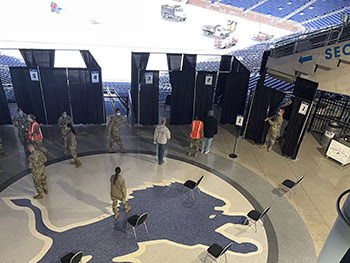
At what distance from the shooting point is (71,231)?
575cm

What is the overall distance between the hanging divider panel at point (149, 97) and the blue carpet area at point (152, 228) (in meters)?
4.17

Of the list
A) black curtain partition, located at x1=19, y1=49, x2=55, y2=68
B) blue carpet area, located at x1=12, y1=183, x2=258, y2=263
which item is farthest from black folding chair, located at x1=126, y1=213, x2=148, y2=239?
black curtain partition, located at x1=19, y1=49, x2=55, y2=68

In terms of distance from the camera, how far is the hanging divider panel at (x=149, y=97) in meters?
9.80

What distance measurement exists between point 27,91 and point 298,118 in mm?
9987

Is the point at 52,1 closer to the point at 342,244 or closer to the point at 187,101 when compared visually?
the point at 187,101

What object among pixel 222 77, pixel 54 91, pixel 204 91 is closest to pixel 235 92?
pixel 204 91

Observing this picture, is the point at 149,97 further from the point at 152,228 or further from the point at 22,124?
the point at 152,228

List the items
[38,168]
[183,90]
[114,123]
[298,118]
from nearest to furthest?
[38,168] → [114,123] → [298,118] → [183,90]

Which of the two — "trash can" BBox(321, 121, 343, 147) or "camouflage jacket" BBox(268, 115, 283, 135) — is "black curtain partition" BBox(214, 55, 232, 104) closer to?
"camouflage jacket" BBox(268, 115, 283, 135)

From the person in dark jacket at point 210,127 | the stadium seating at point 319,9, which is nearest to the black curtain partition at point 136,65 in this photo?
the person in dark jacket at point 210,127

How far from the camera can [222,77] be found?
12.9 meters

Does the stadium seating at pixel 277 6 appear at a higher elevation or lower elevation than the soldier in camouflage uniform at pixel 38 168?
→ higher

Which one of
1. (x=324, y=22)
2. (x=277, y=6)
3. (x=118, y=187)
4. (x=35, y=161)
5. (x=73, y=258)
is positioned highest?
(x=277, y=6)

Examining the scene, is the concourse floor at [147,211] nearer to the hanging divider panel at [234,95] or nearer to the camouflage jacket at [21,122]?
the camouflage jacket at [21,122]
